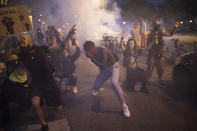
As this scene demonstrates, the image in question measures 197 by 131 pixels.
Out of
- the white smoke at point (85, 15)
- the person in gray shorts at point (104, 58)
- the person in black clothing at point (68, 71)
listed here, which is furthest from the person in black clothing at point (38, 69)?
the white smoke at point (85, 15)

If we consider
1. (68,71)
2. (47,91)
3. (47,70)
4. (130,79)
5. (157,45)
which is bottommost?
(130,79)

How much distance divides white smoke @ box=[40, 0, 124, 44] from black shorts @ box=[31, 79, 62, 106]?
126 ft

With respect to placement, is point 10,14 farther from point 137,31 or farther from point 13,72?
point 137,31

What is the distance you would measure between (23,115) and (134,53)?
4.86 metres

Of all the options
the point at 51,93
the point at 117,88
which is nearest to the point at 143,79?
the point at 117,88

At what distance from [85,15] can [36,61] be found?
70.7m

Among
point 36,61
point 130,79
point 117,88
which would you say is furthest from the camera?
point 130,79

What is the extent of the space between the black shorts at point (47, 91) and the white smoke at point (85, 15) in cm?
3831

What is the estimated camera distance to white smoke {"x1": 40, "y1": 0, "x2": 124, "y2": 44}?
5405 cm

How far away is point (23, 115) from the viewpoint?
4.46m

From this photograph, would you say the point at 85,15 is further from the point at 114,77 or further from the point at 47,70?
the point at 47,70

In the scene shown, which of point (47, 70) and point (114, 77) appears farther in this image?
point (114, 77)

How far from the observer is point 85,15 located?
7144 centimetres

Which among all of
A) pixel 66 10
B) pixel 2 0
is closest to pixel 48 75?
pixel 2 0
